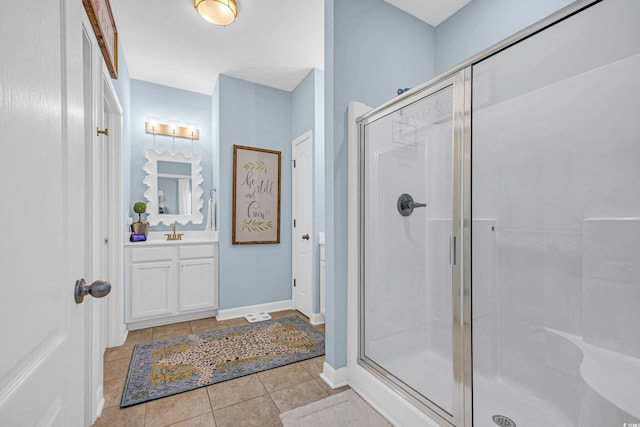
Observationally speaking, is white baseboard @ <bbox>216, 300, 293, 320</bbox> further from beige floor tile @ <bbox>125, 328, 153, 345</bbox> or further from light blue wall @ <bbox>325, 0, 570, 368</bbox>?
light blue wall @ <bbox>325, 0, 570, 368</bbox>

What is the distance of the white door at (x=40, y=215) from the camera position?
435mm

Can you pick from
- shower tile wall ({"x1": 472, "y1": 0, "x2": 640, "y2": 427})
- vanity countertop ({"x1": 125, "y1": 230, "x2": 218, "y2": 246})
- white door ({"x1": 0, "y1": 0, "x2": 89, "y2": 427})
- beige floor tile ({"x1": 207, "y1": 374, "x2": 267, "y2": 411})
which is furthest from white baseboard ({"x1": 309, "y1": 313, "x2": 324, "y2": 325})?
white door ({"x1": 0, "y1": 0, "x2": 89, "y2": 427})

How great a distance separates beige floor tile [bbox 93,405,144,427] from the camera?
162cm

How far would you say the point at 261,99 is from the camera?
3592mm

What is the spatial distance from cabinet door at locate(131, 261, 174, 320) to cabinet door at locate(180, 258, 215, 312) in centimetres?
13

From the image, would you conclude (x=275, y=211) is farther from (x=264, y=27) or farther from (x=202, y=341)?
(x=264, y=27)

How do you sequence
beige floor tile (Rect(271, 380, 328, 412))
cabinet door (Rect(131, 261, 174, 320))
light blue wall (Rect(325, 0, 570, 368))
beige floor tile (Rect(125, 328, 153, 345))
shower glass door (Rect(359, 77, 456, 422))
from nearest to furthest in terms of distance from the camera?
shower glass door (Rect(359, 77, 456, 422)) < beige floor tile (Rect(271, 380, 328, 412)) < light blue wall (Rect(325, 0, 570, 368)) < beige floor tile (Rect(125, 328, 153, 345)) < cabinet door (Rect(131, 261, 174, 320))

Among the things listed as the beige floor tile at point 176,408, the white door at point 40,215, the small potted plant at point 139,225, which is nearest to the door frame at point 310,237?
the beige floor tile at point 176,408

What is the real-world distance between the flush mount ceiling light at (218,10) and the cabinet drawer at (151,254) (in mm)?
2219

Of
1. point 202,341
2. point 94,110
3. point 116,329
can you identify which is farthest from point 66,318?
point 116,329

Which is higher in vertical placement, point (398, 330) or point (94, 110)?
point (94, 110)

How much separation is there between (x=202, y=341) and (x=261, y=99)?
278 cm

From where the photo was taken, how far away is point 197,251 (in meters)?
3.23

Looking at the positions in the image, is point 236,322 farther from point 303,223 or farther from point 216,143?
point 216,143
